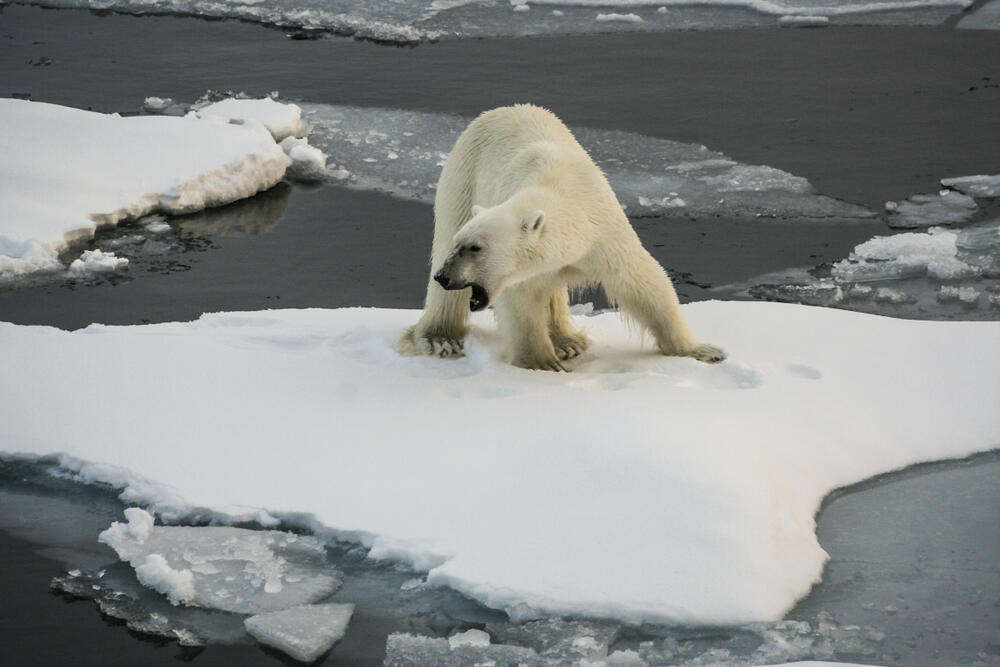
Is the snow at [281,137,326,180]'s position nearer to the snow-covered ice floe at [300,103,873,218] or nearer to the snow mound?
the snow-covered ice floe at [300,103,873,218]

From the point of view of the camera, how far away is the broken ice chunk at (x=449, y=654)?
138 inches

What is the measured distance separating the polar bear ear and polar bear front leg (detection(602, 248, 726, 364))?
513 mm

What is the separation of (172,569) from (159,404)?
111 centimetres

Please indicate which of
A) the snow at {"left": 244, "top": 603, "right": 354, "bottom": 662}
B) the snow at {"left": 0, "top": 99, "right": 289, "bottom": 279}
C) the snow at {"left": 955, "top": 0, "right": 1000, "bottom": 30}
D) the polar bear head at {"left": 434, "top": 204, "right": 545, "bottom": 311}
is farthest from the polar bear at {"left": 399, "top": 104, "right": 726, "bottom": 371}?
the snow at {"left": 955, "top": 0, "right": 1000, "bottom": 30}

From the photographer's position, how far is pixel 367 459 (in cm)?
443

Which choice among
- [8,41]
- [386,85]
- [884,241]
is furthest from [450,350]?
[8,41]

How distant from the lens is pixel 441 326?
5.53 metres

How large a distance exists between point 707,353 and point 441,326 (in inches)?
43.1

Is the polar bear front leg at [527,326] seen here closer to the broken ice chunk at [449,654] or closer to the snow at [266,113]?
the broken ice chunk at [449,654]

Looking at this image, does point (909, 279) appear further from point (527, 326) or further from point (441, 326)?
point (441, 326)

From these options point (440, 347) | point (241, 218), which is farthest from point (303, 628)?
point (241, 218)

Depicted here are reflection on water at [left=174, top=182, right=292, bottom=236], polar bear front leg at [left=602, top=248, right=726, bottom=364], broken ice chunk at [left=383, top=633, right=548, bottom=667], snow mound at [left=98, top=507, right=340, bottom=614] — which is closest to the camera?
broken ice chunk at [left=383, top=633, right=548, bottom=667]

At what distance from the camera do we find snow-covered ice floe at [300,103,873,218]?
773 centimetres

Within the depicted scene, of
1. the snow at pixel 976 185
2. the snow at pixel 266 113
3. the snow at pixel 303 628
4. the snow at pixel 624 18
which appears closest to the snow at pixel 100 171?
the snow at pixel 266 113
